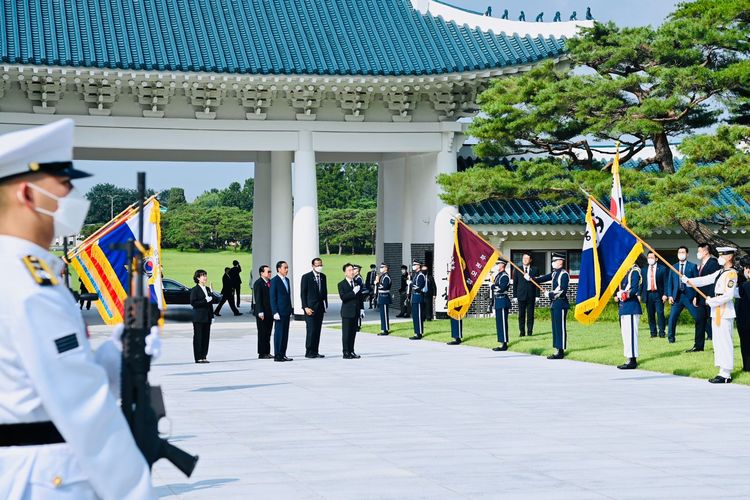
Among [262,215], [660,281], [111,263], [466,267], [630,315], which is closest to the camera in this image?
[111,263]

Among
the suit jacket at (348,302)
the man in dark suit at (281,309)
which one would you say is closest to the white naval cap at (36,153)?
the man in dark suit at (281,309)

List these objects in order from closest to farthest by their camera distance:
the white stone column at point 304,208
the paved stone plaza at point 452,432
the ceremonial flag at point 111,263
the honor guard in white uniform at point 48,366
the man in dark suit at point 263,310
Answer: the honor guard in white uniform at point 48,366, the paved stone plaza at point 452,432, the ceremonial flag at point 111,263, the man in dark suit at point 263,310, the white stone column at point 304,208

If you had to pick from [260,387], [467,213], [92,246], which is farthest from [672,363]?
[467,213]

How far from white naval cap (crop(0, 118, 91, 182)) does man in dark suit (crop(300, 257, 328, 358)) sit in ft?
51.7

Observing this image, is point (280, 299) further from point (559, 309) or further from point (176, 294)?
point (176, 294)

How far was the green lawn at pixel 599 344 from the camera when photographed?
56.4ft

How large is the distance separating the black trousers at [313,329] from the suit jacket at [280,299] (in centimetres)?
42

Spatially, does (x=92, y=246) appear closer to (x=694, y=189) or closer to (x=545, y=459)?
(x=545, y=459)

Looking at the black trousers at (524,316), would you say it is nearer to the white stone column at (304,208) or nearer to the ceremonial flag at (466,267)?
the ceremonial flag at (466,267)

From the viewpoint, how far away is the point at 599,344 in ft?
69.9

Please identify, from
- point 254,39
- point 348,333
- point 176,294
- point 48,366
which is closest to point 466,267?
point 348,333

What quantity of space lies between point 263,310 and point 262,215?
14355 mm

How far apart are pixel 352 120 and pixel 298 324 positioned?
215 inches

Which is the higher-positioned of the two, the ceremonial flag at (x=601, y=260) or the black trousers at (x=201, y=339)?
the ceremonial flag at (x=601, y=260)
